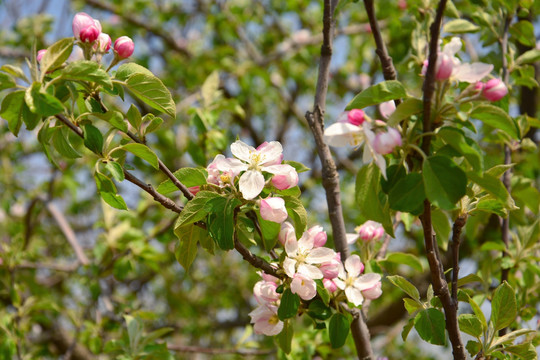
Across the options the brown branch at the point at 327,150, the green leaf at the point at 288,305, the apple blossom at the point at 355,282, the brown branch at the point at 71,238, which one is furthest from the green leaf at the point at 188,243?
the brown branch at the point at 71,238

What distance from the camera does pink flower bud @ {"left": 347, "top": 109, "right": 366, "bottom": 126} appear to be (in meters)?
0.90

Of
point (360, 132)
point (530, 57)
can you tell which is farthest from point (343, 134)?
point (530, 57)

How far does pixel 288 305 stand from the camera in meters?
1.10

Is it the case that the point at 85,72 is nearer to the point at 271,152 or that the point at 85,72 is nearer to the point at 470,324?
the point at 271,152

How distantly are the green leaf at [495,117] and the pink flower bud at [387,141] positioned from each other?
134mm

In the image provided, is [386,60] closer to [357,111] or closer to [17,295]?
[357,111]

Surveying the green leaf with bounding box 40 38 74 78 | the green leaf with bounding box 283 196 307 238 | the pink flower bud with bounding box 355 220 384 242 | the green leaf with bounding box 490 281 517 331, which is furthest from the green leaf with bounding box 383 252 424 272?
the green leaf with bounding box 40 38 74 78

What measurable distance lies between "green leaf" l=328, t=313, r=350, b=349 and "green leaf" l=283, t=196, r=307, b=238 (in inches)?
9.2

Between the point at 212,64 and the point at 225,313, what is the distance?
2.73 m

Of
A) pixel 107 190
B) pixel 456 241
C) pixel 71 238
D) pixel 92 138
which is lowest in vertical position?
pixel 71 238

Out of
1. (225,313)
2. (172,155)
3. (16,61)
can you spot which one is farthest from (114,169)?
(225,313)

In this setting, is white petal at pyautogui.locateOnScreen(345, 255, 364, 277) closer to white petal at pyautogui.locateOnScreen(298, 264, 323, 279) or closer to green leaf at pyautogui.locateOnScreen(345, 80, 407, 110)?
white petal at pyautogui.locateOnScreen(298, 264, 323, 279)

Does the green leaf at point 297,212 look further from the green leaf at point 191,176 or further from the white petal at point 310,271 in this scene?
the green leaf at point 191,176

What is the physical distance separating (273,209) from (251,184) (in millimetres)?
66
